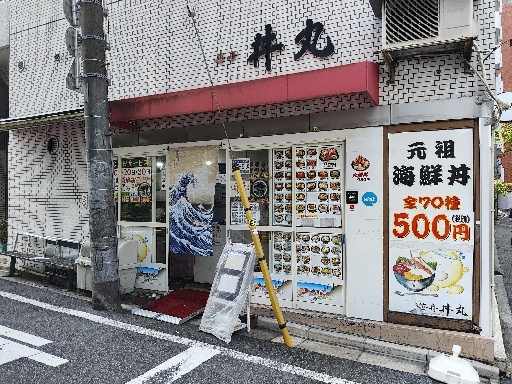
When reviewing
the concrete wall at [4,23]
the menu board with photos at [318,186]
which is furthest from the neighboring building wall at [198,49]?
the menu board with photos at [318,186]

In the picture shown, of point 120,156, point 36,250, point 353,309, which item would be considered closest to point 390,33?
point 353,309

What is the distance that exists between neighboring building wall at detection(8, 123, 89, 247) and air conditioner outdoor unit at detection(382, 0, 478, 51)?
27.1 feet

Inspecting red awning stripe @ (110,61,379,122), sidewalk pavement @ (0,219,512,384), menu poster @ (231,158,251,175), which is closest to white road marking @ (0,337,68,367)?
sidewalk pavement @ (0,219,512,384)

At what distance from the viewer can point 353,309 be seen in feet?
22.3

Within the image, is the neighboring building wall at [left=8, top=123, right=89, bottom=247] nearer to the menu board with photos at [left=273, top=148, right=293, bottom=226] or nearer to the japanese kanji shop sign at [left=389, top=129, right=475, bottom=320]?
the menu board with photos at [left=273, top=148, right=293, bottom=226]

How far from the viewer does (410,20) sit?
5.92m

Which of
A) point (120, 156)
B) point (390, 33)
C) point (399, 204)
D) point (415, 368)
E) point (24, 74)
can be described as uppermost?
point (24, 74)

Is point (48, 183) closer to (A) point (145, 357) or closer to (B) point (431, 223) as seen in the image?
(A) point (145, 357)

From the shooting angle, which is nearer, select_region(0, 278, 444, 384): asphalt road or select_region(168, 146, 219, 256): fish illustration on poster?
select_region(0, 278, 444, 384): asphalt road

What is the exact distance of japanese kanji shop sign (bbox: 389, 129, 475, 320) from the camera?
6004mm

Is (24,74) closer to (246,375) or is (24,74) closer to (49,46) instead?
(49,46)

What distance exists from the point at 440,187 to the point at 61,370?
6.17 m

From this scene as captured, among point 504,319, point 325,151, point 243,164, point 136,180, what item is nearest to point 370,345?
point 504,319

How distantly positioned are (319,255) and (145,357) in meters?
3.46
